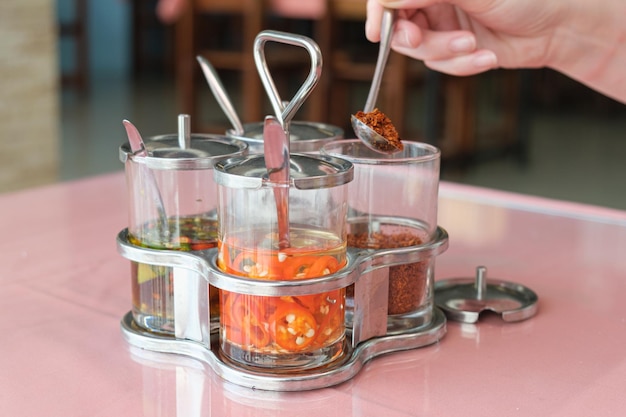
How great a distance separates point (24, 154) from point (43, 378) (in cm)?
214

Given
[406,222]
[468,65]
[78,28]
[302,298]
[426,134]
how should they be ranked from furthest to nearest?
[78,28] → [426,134] → [468,65] → [406,222] → [302,298]

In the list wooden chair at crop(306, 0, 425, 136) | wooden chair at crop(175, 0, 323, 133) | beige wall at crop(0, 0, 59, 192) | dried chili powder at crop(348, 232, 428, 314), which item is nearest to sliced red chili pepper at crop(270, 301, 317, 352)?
dried chili powder at crop(348, 232, 428, 314)

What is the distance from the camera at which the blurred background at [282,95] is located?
2734 mm

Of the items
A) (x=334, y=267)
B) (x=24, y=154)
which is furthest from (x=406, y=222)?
(x=24, y=154)

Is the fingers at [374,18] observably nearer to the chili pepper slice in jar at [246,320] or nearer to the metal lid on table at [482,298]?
the metal lid on table at [482,298]

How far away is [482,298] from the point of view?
0.89 meters

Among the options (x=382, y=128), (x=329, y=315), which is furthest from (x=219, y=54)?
(x=329, y=315)

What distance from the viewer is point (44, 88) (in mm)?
2760

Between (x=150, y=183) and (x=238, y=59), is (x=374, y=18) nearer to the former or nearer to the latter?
(x=150, y=183)

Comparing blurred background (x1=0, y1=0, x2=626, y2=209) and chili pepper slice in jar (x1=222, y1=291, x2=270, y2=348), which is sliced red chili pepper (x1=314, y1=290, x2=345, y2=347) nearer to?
chili pepper slice in jar (x1=222, y1=291, x2=270, y2=348)

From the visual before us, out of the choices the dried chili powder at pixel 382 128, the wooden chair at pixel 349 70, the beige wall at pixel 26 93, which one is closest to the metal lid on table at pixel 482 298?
the dried chili powder at pixel 382 128

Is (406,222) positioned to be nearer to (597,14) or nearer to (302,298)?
(302,298)

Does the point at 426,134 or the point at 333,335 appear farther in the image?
the point at 426,134

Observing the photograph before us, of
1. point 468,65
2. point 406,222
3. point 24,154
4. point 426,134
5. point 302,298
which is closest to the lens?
point 302,298
